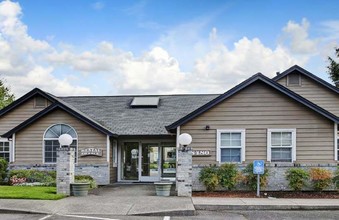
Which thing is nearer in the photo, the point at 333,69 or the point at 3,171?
the point at 3,171

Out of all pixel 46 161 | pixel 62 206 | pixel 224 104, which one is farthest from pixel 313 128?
pixel 46 161

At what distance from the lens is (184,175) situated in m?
15.7

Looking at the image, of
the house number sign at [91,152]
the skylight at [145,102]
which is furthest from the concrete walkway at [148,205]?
the skylight at [145,102]

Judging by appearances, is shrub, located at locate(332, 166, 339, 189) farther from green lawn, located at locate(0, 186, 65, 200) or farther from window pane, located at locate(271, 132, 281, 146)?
green lawn, located at locate(0, 186, 65, 200)

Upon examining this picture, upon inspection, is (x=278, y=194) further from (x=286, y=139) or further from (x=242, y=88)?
(x=242, y=88)

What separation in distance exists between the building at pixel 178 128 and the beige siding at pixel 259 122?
0.13 ft

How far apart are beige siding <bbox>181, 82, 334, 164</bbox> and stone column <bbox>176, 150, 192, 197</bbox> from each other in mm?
1967

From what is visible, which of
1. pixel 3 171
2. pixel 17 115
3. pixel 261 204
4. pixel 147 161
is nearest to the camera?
pixel 261 204

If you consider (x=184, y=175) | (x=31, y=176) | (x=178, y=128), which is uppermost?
(x=178, y=128)

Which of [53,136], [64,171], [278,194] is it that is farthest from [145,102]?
[278,194]

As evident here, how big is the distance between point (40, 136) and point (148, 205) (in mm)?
9388

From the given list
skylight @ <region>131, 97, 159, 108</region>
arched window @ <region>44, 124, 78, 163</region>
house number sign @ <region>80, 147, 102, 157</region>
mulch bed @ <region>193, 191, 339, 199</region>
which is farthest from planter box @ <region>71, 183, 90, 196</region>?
skylight @ <region>131, 97, 159, 108</region>

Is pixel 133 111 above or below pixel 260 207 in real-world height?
above

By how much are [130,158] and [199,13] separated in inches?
368
